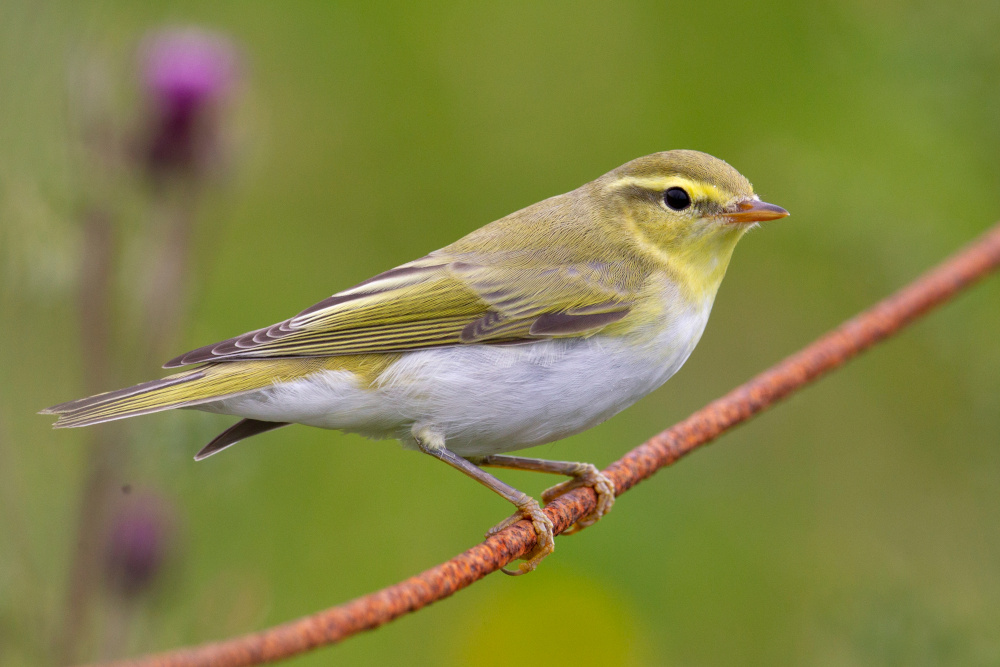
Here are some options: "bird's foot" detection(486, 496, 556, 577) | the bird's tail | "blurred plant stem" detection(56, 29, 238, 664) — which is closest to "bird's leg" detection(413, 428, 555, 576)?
"bird's foot" detection(486, 496, 556, 577)

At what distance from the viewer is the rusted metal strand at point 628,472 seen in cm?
133

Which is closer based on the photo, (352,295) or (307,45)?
(352,295)

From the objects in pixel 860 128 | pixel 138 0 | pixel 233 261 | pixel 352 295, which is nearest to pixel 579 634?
pixel 352 295

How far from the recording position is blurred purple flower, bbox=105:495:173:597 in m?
3.43

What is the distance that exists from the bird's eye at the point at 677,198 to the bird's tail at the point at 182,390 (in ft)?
4.03

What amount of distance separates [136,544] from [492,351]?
1385 millimetres

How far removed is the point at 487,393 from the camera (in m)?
2.89

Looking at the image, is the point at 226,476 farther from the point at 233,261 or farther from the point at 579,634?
the point at 233,261

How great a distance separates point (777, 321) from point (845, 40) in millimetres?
1785

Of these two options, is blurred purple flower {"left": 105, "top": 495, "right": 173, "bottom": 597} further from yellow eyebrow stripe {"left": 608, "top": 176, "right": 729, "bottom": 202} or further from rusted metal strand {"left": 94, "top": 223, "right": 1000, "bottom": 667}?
yellow eyebrow stripe {"left": 608, "top": 176, "right": 729, "bottom": 202}

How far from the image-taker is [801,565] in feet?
15.4

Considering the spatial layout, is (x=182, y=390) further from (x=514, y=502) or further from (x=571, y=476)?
(x=571, y=476)

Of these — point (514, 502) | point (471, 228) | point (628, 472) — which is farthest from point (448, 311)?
point (471, 228)

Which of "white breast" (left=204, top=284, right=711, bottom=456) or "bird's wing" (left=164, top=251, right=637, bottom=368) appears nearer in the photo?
"white breast" (left=204, top=284, right=711, bottom=456)
